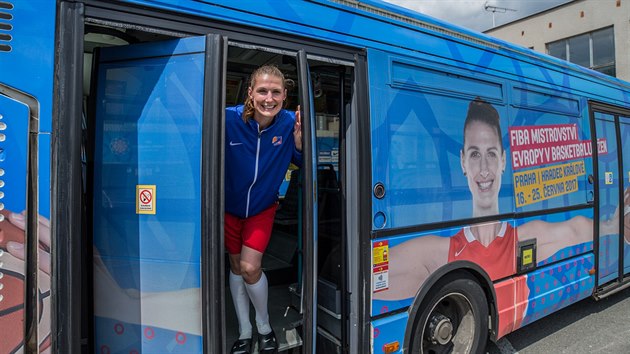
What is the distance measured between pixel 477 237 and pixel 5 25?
10.6ft

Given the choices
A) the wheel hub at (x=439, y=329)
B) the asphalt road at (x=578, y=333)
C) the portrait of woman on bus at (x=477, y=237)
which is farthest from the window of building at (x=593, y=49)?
the wheel hub at (x=439, y=329)

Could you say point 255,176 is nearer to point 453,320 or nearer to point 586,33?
point 453,320

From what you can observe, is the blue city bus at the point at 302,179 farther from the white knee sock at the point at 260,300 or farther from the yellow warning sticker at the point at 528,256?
the white knee sock at the point at 260,300

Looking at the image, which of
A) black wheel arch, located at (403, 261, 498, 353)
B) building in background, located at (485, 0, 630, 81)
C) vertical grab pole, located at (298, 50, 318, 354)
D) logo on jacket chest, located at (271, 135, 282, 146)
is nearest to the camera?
vertical grab pole, located at (298, 50, 318, 354)

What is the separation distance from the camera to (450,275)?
10.1ft

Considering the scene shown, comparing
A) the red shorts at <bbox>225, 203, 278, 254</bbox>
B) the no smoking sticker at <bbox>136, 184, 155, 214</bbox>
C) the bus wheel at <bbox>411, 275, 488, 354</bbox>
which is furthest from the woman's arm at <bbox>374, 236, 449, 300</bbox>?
the no smoking sticker at <bbox>136, 184, 155, 214</bbox>

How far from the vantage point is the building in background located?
15.7m

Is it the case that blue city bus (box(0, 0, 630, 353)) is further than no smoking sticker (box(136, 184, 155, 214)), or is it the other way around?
no smoking sticker (box(136, 184, 155, 214))

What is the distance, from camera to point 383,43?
261cm

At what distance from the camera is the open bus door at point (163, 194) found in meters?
1.90

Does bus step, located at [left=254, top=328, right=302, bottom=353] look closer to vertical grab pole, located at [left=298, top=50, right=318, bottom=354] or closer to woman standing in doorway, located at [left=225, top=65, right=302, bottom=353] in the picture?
woman standing in doorway, located at [left=225, top=65, right=302, bottom=353]

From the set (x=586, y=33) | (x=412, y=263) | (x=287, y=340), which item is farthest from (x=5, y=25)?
(x=586, y=33)

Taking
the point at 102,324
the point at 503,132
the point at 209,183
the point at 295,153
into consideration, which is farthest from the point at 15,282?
the point at 503,132

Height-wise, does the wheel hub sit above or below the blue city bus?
below
